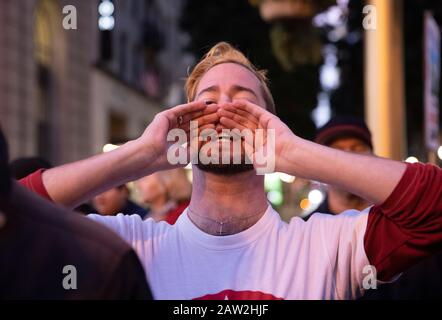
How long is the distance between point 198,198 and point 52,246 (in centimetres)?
149

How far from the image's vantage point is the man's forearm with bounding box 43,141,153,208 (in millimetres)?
2820

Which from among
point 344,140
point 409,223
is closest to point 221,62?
point 409,223

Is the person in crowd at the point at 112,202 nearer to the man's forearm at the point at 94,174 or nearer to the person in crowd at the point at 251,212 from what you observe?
the person in crowd at the point at 251,212

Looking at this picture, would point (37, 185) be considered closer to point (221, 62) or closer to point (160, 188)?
point (221, 62)

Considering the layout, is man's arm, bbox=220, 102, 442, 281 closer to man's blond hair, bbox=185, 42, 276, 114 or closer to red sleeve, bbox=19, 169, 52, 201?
man's blond hair, bbox=185, 42, 276, 114

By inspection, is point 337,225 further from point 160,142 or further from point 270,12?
point 270,12

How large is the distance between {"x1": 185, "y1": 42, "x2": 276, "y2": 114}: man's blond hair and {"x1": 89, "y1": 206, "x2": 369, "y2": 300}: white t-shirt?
1.89 feet

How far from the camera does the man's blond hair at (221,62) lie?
3318 mm

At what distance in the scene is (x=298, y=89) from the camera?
27.3m

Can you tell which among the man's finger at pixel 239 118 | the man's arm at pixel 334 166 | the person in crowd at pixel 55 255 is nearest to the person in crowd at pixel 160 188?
the man's finger at pixel 239 118

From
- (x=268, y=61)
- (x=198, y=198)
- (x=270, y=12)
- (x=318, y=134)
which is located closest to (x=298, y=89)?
(x=268, y=61)

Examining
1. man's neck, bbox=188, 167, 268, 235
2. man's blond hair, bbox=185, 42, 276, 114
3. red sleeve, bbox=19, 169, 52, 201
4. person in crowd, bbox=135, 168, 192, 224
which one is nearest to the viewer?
red sleeve, bbox=19, 169, 52, 201

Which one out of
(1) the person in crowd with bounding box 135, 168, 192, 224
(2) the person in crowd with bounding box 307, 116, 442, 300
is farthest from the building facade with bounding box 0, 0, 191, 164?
(2) the person in crowd with bounding box 307, 116, 442, 300

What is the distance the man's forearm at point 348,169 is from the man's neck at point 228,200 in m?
0.27
